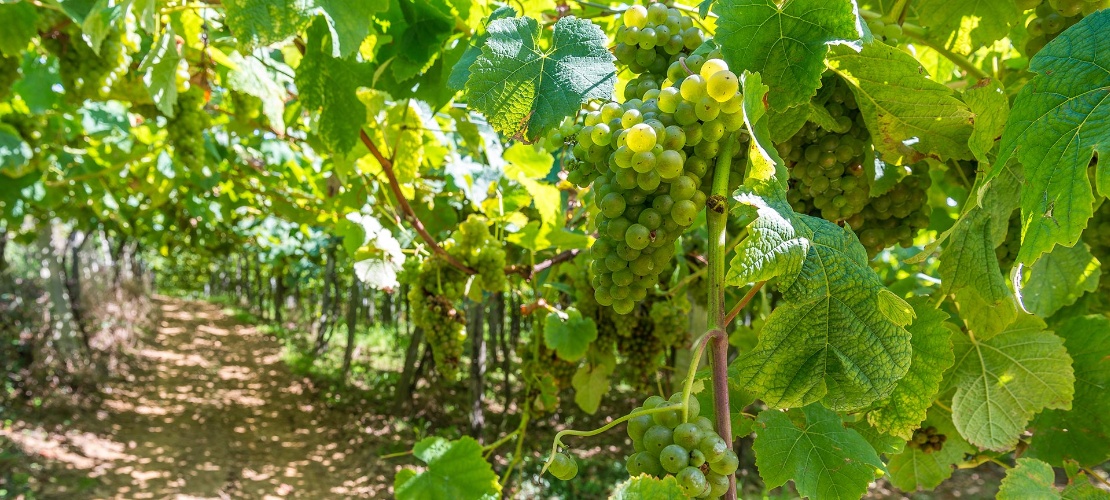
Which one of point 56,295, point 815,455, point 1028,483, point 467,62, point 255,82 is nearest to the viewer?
point 815,455

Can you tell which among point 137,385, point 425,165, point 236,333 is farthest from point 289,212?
point 236,333

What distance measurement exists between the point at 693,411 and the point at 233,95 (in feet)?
8.51

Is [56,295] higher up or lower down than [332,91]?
lower down

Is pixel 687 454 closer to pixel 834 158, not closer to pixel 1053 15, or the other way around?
pixel 834 158

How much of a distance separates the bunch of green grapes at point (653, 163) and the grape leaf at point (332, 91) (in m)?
0.92

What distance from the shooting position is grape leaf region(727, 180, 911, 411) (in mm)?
675

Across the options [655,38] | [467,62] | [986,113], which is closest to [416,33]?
[467,62]

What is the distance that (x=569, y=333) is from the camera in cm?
229

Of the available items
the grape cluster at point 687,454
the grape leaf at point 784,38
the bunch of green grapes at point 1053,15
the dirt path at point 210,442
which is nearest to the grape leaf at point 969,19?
the bunch of green grapes at point 1053,15

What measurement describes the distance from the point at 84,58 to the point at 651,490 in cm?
283

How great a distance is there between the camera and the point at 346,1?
1236 millimetres

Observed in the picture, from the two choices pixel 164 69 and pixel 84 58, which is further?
pixel 84 58

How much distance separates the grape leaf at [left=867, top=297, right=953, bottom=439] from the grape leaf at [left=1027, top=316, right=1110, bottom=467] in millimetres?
632

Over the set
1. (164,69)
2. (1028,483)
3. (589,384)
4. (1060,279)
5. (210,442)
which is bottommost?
(210,442)
